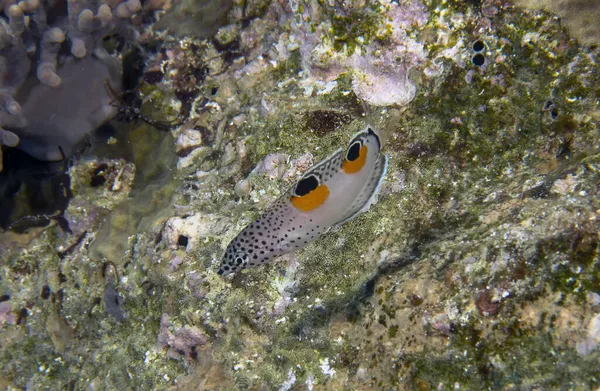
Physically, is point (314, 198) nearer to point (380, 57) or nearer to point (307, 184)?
point (307, 184)

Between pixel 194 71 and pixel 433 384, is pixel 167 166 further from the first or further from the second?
pixel 433 384

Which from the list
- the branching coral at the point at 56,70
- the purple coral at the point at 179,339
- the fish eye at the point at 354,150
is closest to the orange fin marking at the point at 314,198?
the fish eye at the point at 354,150

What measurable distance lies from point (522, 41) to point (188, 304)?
4031 millimetres

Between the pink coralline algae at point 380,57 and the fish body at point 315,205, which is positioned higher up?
the pink coralline algae at point 380,57

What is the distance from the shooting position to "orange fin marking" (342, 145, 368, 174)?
344cm

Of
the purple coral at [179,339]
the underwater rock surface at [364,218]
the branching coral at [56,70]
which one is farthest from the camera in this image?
the branching coral at [56,70]

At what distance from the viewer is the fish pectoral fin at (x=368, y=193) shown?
3564 mm

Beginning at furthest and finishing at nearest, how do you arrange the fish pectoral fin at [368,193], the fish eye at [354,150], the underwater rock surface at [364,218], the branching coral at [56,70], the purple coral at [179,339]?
1. the branching coral at [56,70]
2. the purple coral at [179,339]
3. the fish pectoral fin at [368,193]
4. the fish eye at [354,150]
5. the underwater rock surface at [364,218]

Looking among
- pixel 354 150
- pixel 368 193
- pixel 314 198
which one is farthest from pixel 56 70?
pixel 368 193

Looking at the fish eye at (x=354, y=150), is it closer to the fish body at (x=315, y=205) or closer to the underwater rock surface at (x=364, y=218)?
the fish body at (x=315, y=205)

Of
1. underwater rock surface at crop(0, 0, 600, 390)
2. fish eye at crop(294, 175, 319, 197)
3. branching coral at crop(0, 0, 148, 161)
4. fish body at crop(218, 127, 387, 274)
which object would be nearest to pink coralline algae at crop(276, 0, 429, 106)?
underwater rock surface at crop(0, 0, 600, 390)

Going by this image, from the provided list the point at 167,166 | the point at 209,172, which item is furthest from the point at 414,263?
the point at 167,166

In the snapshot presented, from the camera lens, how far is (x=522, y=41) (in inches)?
132

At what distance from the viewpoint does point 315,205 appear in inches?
138
